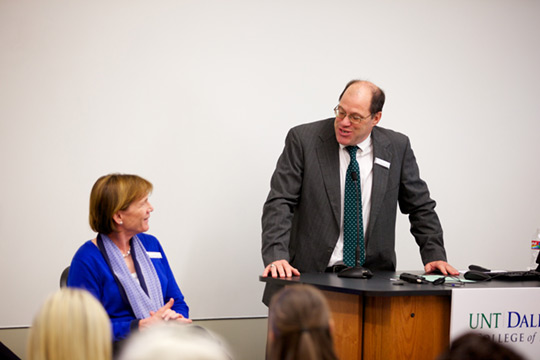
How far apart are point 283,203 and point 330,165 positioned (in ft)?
1.13

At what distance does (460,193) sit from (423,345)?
2.51 m

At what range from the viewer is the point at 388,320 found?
261 centimetres

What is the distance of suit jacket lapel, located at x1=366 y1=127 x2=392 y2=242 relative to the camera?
3414 millimetres

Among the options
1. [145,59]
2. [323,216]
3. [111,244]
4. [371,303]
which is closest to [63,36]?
[145,59]

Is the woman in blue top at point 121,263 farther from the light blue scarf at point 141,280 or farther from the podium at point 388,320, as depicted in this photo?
the podium at point 388,320

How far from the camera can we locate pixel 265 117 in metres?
4.38

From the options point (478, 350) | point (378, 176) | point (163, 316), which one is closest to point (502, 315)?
point (378, 176)

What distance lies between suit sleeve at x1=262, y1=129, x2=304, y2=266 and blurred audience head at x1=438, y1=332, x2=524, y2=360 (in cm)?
189

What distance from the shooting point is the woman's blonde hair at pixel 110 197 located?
9.21ft

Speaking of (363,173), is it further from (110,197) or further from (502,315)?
(110,197)

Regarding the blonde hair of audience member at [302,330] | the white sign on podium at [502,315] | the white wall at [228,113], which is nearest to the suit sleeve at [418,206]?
the white sign on podium at [502,315]

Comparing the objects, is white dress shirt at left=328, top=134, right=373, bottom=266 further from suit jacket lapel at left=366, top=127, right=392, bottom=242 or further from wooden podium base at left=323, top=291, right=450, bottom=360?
wooden podium base at left=323, top=291, right=450, bottom=360

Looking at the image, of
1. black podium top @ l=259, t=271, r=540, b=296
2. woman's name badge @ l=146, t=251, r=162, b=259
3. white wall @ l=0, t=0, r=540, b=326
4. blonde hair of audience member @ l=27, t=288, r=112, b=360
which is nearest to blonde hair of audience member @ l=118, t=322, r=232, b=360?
blonde hair of audience member @ l=27, t=288, r=112, b=360

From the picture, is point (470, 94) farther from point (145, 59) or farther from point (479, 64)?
point (145, 59)
